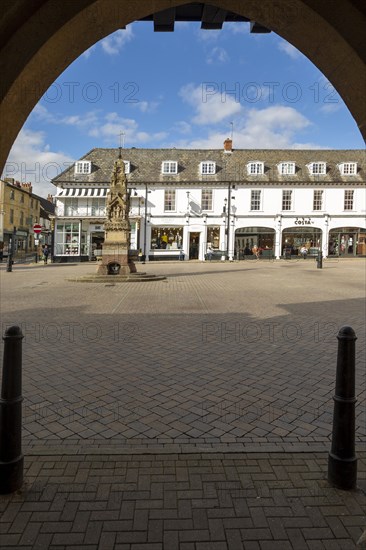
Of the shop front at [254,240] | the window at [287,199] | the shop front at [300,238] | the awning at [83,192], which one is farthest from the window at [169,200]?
the shop front at [300,238]

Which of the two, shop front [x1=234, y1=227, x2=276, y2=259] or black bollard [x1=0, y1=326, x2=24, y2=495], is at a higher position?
shop front [x1=234, y1=227, x2=276, y2=259]

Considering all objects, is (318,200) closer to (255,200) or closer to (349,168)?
(349,168)

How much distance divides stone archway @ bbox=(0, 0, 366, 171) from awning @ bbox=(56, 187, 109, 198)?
119 ft

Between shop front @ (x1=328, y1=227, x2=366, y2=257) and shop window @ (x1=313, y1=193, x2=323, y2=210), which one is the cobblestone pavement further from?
shop front @ (x1=328, y1=227, x2=366, y2=257)

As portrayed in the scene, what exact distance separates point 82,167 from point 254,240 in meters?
20.3

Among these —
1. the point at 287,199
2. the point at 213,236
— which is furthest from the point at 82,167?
the point at 287,199

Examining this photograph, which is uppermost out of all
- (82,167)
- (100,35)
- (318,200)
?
(82,167)

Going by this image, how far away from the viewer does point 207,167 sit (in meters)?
40.0

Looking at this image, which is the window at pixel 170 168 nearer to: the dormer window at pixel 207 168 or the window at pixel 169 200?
the window at pixel 169 200

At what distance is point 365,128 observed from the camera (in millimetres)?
2680

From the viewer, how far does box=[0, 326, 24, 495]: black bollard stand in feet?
8.33

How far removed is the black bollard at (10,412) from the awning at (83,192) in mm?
36768

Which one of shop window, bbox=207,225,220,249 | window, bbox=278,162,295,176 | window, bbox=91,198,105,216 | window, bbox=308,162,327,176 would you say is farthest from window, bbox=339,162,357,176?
window, bbox=91,198,105,216

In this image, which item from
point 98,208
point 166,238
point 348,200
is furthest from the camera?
point 166,238
